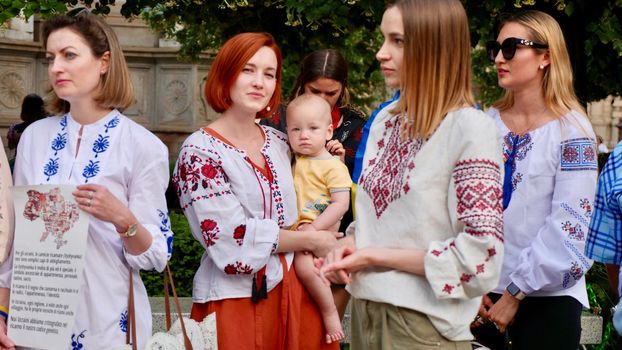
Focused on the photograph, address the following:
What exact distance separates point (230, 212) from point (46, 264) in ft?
2.39

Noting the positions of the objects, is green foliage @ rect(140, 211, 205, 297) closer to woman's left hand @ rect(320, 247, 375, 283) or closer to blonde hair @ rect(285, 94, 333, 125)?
blonde hair @ rect(285, 94, 333, 125)

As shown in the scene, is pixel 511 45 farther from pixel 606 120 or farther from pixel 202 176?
pixel 606 120

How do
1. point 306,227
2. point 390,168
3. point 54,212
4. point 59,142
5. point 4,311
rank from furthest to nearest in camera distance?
point 306,227 → point 59,142 → point 4,311 → point 54,212 → point 390,168

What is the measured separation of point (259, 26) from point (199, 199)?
5.66 meters

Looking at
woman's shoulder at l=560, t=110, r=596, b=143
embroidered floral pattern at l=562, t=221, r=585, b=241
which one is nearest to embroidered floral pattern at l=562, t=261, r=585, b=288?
embroidered floral pattern at l=562, t=221, r=585, b=241

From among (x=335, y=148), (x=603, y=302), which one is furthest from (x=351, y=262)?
(x=603, y=302)

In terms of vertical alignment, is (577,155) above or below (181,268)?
above

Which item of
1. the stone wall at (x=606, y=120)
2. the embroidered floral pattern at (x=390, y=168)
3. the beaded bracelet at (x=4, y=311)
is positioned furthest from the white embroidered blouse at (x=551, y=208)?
the stone wall at (x=606, y=120)

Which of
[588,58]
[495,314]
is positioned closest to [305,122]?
[495,314]

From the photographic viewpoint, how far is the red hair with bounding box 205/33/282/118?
160 inches

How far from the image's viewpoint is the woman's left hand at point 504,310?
13.2 feet

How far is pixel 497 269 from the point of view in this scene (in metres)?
2.96

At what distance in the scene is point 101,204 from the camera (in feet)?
11.5

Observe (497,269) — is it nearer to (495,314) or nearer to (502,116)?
(495,314)
